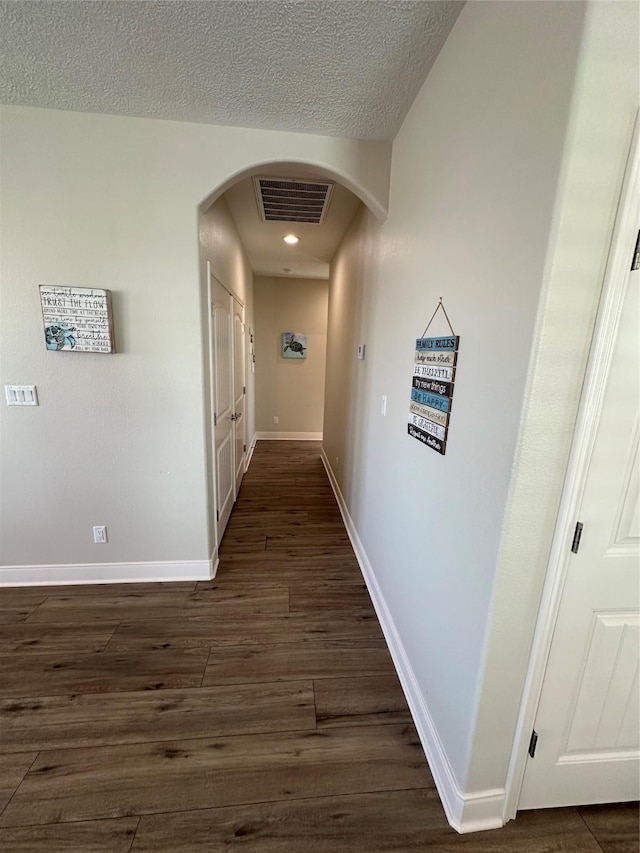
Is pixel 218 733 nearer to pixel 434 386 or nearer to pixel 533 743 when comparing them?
pixel 533 743

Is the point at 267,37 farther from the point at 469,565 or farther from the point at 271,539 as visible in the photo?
the point at 271,539

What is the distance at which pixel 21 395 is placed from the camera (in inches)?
76.4

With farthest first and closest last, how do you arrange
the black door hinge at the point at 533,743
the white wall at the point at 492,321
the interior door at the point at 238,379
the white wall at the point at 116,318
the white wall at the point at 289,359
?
1. the white wall at the point at 289,359
2. the interior door at the point at 238,379
3. the white wall at the point at 116,318
4. the black door hinge at the point at 533,743
5. the white wall at the point at 492,321

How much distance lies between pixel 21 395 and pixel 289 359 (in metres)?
4.10

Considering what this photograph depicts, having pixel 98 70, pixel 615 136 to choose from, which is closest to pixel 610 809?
pixel 615 136

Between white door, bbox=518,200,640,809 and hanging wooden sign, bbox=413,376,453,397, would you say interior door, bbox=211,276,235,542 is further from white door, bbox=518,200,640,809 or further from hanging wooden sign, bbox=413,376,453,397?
white door, bbox=518,200,640,809

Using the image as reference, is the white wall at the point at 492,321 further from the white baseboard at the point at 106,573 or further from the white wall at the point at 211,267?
the white baseboard at the point at 106,573

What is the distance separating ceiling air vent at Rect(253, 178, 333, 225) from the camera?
2.40m

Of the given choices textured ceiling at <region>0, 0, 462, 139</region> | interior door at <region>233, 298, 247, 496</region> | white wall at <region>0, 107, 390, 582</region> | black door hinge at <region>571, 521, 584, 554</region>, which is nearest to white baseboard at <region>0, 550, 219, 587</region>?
white wall at <region>0, 107, 390, 582</region>

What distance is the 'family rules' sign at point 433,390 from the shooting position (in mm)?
1204

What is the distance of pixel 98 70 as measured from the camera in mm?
1461

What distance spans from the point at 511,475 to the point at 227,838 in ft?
4.70

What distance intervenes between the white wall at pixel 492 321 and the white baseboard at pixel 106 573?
1404 mm

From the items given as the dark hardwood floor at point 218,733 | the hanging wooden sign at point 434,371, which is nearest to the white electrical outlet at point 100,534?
the dark hardwood floor at point 218,733
